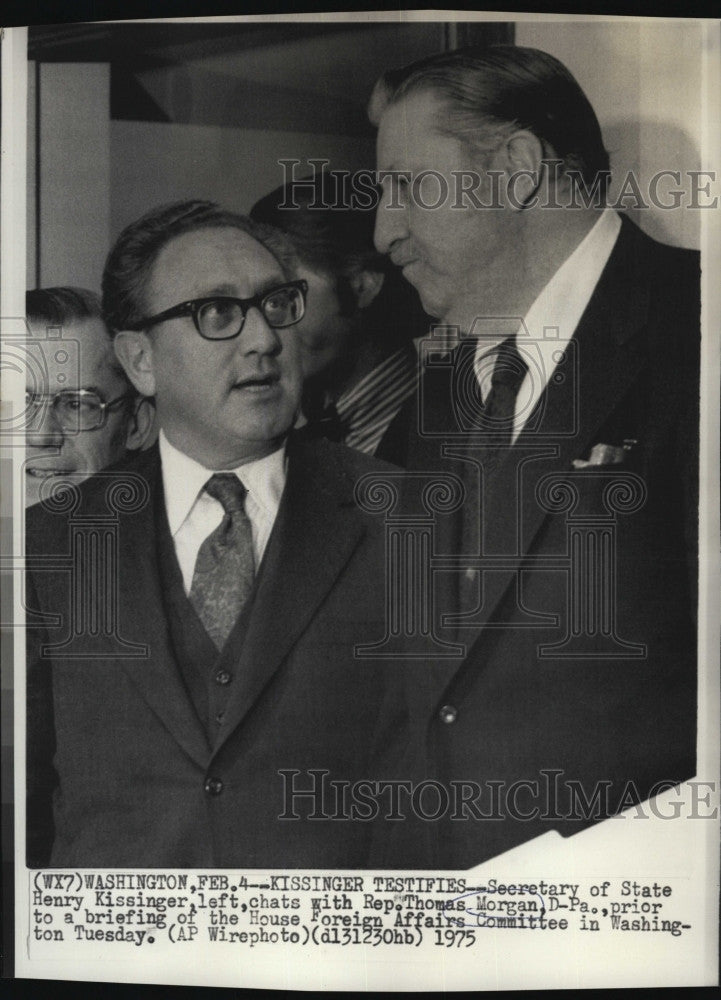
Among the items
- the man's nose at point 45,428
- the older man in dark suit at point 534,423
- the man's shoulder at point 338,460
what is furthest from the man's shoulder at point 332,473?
the man's nose at point 45,428

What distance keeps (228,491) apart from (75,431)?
1.30 feet

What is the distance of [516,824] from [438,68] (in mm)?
1773

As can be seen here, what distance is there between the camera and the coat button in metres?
2.51

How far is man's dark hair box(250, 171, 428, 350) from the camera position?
2.51m

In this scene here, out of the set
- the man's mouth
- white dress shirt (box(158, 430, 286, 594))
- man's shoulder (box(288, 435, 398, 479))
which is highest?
the man's mouth

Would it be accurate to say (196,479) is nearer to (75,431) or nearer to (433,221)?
(75,431)

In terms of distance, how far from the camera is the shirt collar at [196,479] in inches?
100

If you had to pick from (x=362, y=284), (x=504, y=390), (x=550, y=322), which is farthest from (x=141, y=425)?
(x=550, y=322)

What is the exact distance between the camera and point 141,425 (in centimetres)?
256

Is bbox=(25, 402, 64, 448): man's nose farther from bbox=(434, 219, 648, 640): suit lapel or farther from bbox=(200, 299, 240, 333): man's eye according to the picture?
bbox=(434, 219, 648, 640): suit lapel

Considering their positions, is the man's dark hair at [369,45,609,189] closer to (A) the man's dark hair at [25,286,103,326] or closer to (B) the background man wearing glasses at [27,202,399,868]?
(B) the background man wearing glasses at [27,202,399,868]

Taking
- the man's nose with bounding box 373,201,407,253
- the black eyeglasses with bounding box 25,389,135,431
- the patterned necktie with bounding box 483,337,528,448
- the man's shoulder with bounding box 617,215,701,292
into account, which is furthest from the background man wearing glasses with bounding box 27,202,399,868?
the man's shoulder with bounding box 617,215,701,292

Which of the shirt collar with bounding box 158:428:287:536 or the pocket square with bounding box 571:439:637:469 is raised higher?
the pocket square with bounding box 571:439:637:469

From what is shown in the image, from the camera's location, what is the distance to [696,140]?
2523mm
